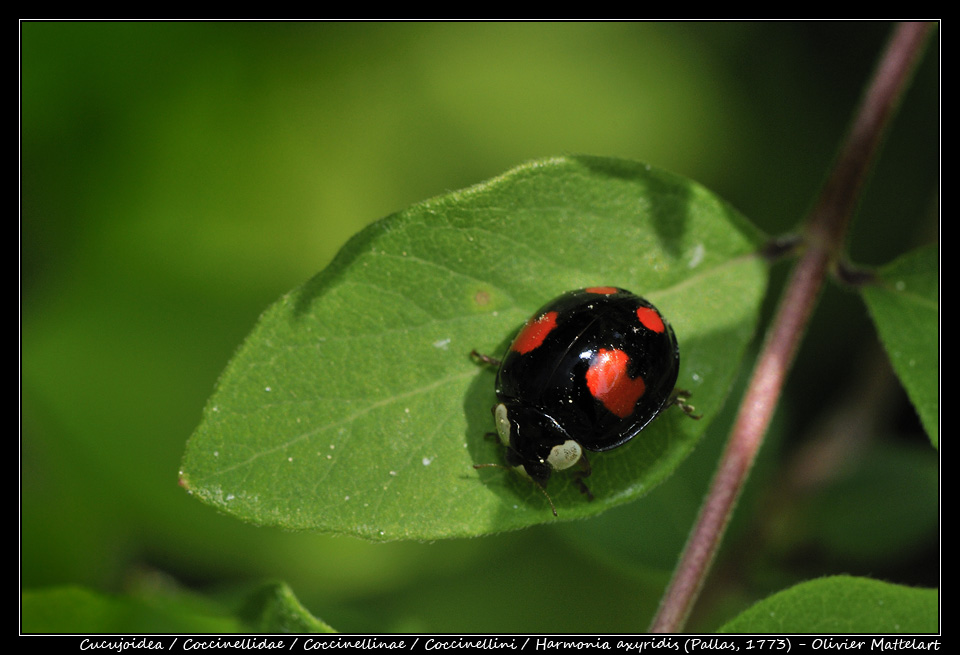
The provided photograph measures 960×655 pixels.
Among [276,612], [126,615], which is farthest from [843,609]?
[126,615]

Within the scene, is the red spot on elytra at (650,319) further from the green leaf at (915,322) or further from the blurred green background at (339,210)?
the blurred green background at (339,210)

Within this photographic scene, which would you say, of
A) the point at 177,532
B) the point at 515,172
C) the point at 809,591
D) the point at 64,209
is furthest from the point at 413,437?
the point at 64,209

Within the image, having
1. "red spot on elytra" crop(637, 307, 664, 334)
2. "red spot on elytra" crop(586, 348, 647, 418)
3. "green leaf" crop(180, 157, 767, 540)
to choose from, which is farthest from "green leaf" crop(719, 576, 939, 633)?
"red spot on elytra" crop(637, 307, 664, 334)

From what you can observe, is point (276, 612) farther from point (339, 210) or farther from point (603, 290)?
point (339, 210)

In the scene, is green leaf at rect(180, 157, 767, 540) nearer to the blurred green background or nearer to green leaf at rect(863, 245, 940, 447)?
green leaf at rect(863, 245, 940, 447)

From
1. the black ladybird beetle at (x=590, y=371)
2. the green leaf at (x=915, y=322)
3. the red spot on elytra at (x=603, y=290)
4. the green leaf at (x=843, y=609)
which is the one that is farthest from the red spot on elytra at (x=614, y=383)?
the green leaf at (x=915, y=322)

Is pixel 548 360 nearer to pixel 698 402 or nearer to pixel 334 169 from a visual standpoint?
pixel 698 402
